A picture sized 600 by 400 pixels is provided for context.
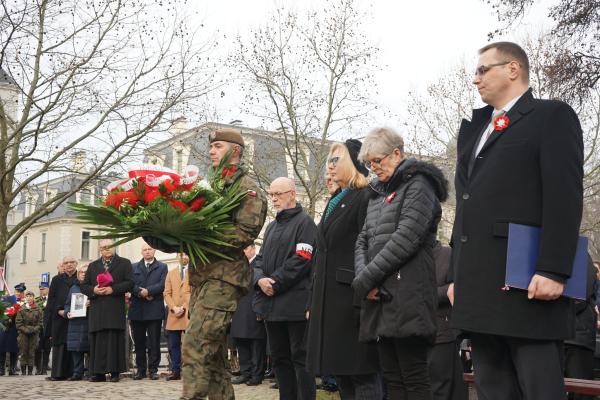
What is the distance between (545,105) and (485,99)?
361mm

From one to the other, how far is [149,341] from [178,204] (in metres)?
8.57

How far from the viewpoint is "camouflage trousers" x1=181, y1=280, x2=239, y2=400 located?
607cm

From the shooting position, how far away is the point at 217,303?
20.4ft

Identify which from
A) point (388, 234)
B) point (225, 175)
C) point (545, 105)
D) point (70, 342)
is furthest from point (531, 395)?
point (70, 342)

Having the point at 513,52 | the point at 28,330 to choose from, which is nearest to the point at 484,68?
the point at 513,52

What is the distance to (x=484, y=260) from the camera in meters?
3.97

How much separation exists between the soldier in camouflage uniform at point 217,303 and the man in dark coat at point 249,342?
5.07m

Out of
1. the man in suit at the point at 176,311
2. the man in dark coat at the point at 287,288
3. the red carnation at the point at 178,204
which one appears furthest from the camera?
the man in suit at the point at 176,311

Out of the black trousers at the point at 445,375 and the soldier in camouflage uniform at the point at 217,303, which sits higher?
the soldier in camouflage uniform at the point at 217,303

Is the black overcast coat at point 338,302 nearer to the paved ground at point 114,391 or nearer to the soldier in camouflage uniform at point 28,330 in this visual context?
the paved ground at point 114,391

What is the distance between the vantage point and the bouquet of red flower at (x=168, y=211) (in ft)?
19.7

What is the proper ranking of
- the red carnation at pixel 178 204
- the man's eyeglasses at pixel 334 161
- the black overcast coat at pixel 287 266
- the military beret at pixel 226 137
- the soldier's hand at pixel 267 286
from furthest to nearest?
the soldier's hand at pixel 267 286 < the black overcast coat at pixel 287 266 < the man's eyeglasses at pixel 334 161 < the military beret at pixel 226 137 < the red carnation at pixel 178 204

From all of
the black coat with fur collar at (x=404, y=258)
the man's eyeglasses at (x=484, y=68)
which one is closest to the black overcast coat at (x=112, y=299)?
the black coat with fur collar at (x=404, y=258)

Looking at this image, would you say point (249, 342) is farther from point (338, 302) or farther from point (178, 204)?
point (178, 204)
